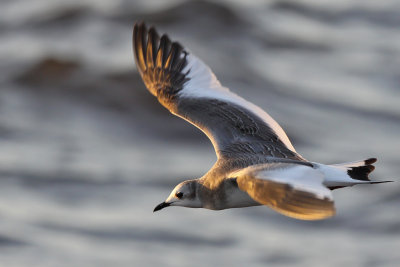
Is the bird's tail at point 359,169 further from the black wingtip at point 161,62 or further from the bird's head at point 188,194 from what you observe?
the black wingtip at point 161,62

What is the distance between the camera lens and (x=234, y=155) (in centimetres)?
795

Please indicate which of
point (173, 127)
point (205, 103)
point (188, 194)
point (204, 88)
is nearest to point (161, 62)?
point (204, 88)

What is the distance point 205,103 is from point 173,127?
8584mm

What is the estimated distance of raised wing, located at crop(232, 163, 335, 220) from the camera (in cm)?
628

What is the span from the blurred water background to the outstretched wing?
5773 millimetres

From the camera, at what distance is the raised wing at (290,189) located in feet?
20.6

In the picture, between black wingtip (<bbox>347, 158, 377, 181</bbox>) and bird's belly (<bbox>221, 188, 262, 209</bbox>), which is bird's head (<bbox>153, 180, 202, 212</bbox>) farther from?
black wingtip (<bbox>347, 158, 377, 181</bbox>)

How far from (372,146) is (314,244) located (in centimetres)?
209

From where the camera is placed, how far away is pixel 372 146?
16422 millimetres

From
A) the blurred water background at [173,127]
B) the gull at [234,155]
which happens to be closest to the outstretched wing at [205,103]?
the gull at [234,155]

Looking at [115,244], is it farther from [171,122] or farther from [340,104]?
[340,104]

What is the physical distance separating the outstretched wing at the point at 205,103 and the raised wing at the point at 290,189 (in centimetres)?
94

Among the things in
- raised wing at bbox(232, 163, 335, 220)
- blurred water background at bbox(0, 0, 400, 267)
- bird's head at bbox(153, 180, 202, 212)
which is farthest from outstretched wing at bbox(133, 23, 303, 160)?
blurred water background at bbox(0, 0, 400, 267)

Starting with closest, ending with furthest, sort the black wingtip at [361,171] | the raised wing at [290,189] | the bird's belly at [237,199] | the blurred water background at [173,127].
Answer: the raised wing at [290,189] → the bird's belly at [237,199] → the black wingtip at [361,171] → the blurred water background at [173,127]
